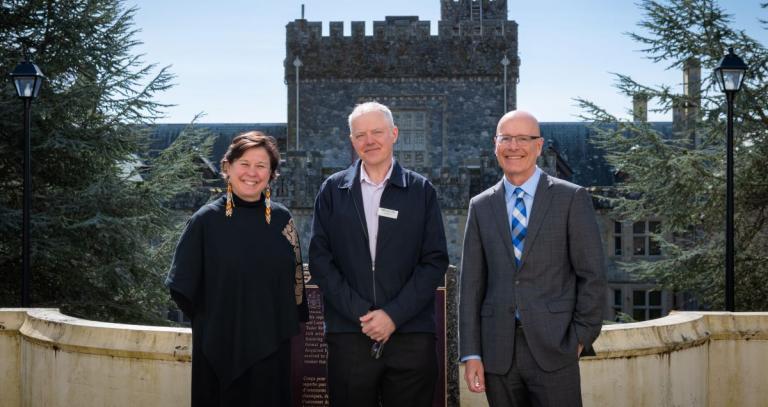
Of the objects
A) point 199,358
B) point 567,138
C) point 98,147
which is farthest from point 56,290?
point 567,138

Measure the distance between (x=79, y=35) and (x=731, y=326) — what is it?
516 inches

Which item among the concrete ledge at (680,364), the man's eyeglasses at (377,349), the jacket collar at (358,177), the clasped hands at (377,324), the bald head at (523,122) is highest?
the bald head at (523,122)

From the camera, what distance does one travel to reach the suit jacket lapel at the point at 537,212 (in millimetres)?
3507

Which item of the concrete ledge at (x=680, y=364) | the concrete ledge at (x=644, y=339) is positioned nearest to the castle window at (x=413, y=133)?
the concrete ledge at (x=680, y=364)

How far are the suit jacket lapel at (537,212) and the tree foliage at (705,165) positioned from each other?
11.9 meters

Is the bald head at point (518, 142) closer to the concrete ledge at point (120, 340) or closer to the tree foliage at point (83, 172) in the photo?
the concrete ledge at point (120, 340)

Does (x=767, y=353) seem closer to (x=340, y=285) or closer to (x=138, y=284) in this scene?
(x=340, y=285)

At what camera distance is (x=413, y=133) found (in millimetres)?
21984

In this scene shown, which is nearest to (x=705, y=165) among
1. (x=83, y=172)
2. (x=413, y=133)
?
(x=413, y=133)

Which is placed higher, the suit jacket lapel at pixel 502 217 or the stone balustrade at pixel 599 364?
the suit jacket lapel at pixel 502 217

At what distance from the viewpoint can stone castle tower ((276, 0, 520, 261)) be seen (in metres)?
21.9

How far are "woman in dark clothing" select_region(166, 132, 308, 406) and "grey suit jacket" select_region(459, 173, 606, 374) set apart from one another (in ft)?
3.04

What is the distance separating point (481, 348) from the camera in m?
3.57

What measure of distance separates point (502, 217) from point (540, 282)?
34 cm
